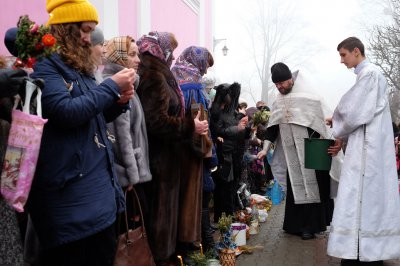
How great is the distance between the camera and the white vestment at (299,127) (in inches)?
223

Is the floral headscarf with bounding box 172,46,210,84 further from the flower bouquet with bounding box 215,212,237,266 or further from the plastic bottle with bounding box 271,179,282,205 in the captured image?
the plastic bottle with bounding box 271,179,282,205

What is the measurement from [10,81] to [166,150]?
6.95ft

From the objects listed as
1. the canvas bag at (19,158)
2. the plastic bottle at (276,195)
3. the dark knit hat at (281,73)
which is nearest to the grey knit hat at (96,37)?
the canvas bag at (19,158)

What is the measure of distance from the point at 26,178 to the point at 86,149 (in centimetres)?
42

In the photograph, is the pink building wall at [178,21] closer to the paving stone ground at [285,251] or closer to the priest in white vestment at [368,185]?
the paving stone ground at [285,251]

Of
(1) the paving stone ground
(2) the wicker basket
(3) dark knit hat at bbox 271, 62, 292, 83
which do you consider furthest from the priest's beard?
(2) the wicker basket

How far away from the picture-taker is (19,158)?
1.86 metres

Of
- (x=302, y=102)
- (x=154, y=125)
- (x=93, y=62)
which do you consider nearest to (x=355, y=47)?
(x=302, y=102)

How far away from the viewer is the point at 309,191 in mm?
5652

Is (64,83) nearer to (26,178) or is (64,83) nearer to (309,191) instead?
(26,178)

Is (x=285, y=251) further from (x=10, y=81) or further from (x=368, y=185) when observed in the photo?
(x=10, y=81)

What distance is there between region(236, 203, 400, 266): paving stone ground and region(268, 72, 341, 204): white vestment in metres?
0.49

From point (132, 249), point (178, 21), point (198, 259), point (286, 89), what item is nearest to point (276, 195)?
point (286, 89)

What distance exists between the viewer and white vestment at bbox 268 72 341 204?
5656 mm
